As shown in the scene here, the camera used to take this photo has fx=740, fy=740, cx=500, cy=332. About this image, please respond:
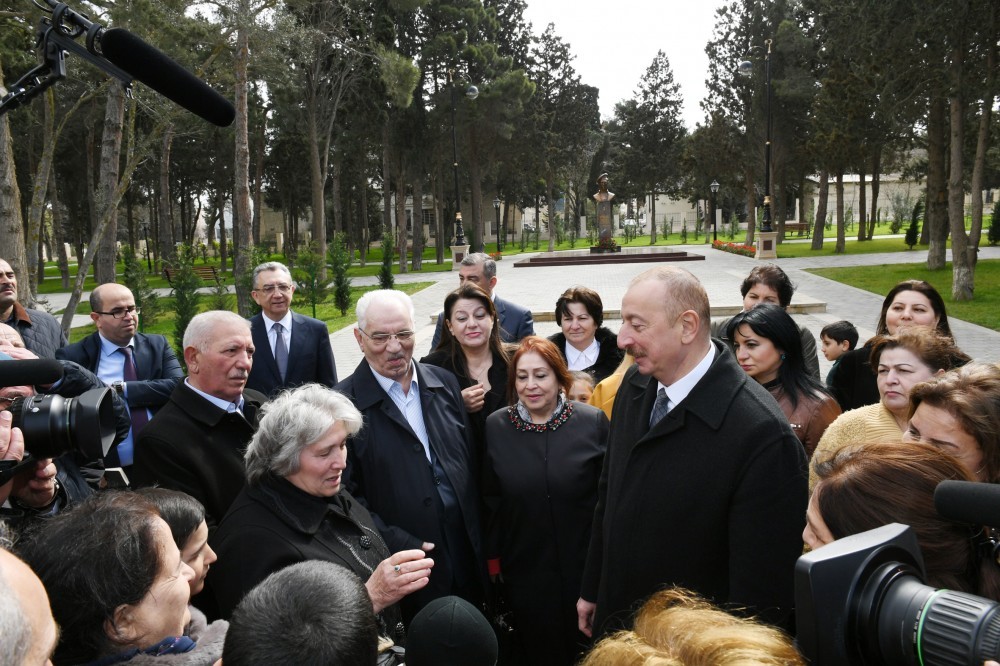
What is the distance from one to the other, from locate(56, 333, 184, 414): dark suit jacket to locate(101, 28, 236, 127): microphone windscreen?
3194 mm

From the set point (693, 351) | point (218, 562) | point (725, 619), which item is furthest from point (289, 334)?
point (725, 619)

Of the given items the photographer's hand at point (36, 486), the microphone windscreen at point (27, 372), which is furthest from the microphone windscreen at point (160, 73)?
the photographer's hand at point (36, 486)

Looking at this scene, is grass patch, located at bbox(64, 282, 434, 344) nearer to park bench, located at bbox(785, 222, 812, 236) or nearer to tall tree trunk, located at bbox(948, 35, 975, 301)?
tall tree trunk, located at bbox(948, 35, 975, 301)

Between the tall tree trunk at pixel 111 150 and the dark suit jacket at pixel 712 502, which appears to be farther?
the tall tree trunk at pixel 111 150

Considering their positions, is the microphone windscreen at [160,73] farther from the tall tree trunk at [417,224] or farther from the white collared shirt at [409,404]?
the tall tree trunk at [417,224]

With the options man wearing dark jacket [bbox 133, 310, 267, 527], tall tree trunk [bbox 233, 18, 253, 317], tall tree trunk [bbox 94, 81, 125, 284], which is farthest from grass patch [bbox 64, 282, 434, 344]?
man wearing dark jacket [bbox 133, 310, 267, 527]

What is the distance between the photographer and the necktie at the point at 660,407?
2.78 m

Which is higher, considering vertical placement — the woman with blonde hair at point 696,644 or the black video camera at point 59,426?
the black video camera at point 59,426

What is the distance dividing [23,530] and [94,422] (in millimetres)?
576

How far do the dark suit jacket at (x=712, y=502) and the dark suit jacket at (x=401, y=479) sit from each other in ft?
2.99

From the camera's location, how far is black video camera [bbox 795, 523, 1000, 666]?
111 centimetres

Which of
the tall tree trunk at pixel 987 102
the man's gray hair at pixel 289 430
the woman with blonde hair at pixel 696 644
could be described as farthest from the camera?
the tall tree trunk at pixel 987 102

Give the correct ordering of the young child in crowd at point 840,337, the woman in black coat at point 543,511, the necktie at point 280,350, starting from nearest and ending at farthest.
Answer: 1. the woman in black coat at point 543,511
2. the young child in crowd at point 840,337
3. the necktie at point 280,350

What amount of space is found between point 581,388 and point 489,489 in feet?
3.36
